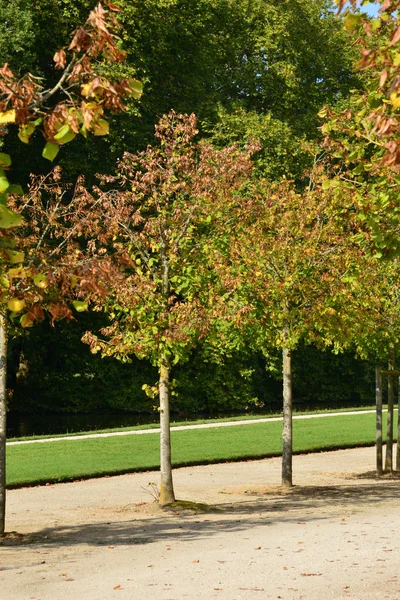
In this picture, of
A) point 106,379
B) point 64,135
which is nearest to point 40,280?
point 64,135

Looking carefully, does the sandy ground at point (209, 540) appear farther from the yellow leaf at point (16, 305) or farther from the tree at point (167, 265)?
the yellow leaf at point (16, 305)

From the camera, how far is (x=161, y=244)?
49.3ft

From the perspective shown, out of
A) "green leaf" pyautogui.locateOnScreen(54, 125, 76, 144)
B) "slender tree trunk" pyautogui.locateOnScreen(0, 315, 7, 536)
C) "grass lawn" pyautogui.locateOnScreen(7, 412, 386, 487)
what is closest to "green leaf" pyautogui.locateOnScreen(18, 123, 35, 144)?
"green leaf" pyautogui.locateOnScreen(54, 125, 76, 144)

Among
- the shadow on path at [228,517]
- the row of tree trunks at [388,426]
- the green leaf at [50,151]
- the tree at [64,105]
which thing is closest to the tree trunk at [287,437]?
the shadow on path at [228,517]

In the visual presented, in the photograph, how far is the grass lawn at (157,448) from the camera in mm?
18469

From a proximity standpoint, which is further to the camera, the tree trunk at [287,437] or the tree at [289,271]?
the tree trunk at [287,437]

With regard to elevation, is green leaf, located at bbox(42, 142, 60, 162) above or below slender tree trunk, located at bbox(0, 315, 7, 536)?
above

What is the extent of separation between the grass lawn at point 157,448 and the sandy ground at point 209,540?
0.93 m

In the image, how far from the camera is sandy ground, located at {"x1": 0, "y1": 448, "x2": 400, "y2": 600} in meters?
8.45

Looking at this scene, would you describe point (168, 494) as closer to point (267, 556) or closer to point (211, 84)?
point (267, 556)

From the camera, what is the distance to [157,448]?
21.6 meters

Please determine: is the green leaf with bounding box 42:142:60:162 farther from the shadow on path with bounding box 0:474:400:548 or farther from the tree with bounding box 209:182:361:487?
the tree with bounding box 209:182:361:487

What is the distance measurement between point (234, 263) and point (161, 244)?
193 cm

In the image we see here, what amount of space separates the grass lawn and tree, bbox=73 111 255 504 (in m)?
3.98
